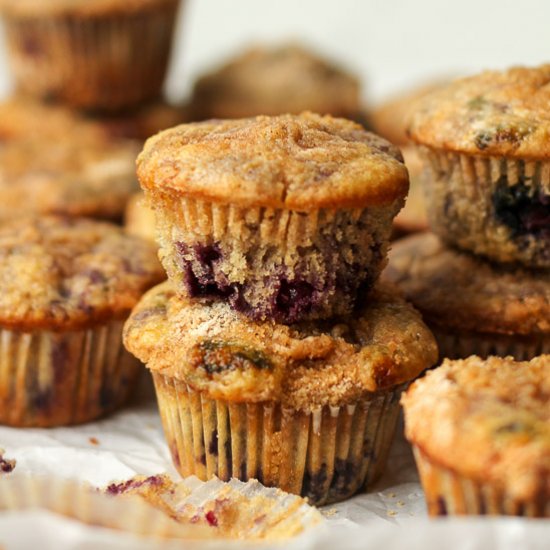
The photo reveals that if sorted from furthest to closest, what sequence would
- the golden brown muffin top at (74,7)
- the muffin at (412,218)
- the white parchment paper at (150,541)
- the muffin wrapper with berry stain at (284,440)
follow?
the golden brown muffin top at (74,7)
the muffin at (412,218)
the muffin wrapper with berry stain at (284,440)
the white parchment paper at (150,541)

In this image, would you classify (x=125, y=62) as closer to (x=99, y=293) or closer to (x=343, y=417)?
(x=99, y=293)

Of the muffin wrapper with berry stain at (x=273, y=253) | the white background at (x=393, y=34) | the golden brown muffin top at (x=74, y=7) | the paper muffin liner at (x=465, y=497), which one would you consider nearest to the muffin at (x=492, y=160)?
the muffin wrapper with berry stain at (x=273, y=253)

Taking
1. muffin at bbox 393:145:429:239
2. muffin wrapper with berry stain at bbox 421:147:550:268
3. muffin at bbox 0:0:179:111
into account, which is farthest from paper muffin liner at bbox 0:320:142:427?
muffin at bbox 0:0:179:111

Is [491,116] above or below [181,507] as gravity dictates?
above

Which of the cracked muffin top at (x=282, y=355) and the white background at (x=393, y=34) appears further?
the white background at (x=393, y=34)

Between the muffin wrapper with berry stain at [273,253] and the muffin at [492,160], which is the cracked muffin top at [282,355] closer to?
the muffin wrapper with berry stain at [273,253]

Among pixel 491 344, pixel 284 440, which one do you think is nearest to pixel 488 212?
pixel 491 344

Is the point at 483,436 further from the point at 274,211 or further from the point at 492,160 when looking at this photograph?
the point at 492,160
